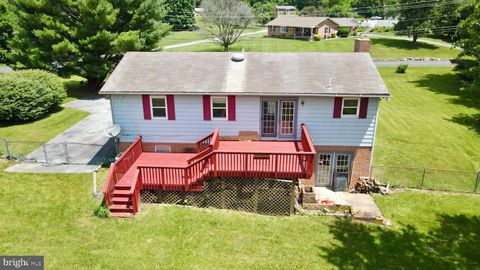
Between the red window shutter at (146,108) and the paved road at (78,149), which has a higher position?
the red window shutter at (146,108)

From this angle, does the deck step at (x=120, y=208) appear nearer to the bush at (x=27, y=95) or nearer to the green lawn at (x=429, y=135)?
the green lawn at (x=429, y=135)

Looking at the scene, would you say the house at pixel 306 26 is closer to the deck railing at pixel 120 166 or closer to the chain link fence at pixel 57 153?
the chain link fence at pixel 57 153

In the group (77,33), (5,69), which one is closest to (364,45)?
(77,33)

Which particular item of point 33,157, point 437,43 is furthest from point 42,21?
point 437,43

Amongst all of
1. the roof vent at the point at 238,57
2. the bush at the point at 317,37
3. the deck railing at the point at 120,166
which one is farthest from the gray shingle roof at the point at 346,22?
the deck railing at the point at 120,166

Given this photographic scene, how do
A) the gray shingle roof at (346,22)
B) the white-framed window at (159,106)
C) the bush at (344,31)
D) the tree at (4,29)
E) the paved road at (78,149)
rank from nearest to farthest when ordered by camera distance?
the white-framed window at (159,106) → the paved road at (78,149) → the tree at (4,29) → the bush at (344,31) → the gray shingle roof at (346,22)

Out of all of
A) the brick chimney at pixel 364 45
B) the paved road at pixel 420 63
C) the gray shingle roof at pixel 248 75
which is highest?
the brick chimney at pixel 364 45

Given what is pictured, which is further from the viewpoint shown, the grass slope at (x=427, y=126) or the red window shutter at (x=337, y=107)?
the grass slope at (x=427, y=126)

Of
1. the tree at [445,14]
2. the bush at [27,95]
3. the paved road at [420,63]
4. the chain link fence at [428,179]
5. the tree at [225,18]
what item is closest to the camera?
the chain link fence at [428,179]
